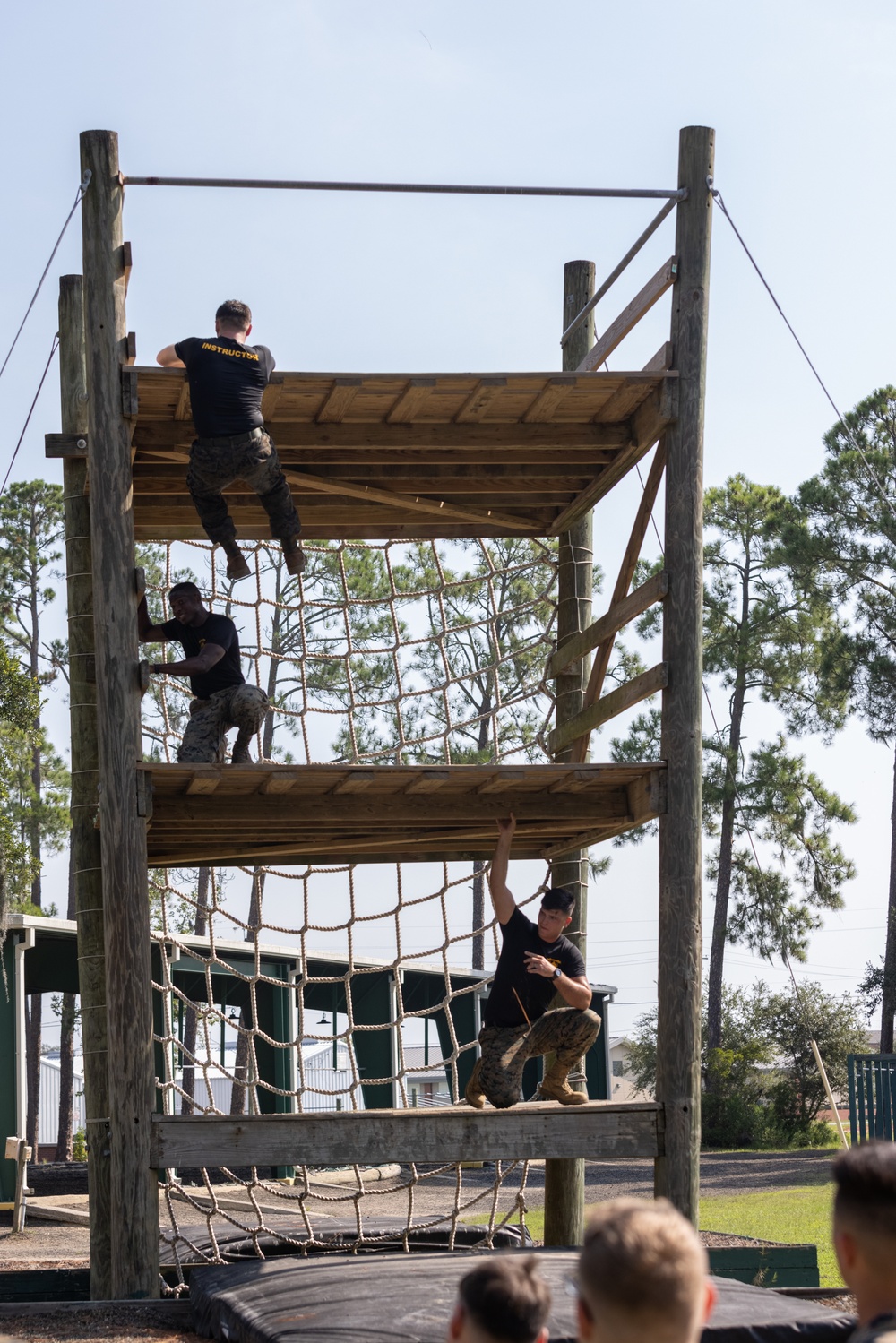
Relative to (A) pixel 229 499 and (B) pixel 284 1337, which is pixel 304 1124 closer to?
(B) pixel 284 1337

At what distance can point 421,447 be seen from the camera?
849cm

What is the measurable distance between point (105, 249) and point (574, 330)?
3.43 meters

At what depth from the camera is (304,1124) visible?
7.84 m

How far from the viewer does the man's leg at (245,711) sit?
8336mm

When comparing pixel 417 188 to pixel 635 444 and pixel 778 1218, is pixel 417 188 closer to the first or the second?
pixel 635 444

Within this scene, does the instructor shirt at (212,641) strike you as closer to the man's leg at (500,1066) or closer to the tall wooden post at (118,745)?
the tall wooden post at (118,745)

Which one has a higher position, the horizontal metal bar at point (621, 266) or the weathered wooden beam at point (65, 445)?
the horizontal metal bar at point (621, 266)

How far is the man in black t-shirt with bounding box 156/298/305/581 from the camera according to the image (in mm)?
7578

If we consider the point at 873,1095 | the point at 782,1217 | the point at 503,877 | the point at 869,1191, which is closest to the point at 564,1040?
the point at 503,877

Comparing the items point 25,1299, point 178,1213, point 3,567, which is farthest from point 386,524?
point 3,567

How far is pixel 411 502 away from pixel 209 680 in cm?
184

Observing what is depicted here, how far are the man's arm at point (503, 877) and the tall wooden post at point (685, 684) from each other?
0.81 meters

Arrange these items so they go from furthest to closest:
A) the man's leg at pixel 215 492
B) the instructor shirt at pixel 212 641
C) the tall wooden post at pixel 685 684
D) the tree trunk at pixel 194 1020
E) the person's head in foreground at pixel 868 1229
A: 1. the tree trunk at pixel 194 1020
2. the instructor shirt at pixel 212 641
3. the tall wooden post at pixel 685 684
4. the man's leg at pixel 215 492
5. the person's head in foreground at pixel 868 1229

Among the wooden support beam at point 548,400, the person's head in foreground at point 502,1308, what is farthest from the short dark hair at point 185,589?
the person's head in foreground at point 502,1308
